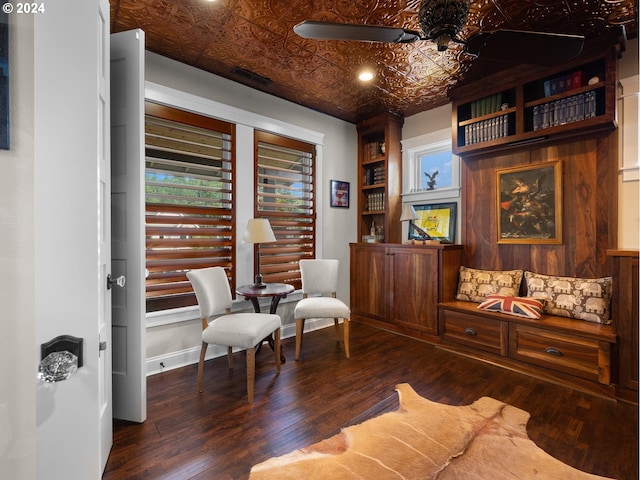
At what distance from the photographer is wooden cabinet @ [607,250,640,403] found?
2.25m

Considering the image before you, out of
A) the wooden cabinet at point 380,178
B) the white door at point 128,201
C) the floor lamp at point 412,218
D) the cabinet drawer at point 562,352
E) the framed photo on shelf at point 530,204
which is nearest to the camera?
the white door at point 128,201

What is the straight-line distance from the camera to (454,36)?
1.62m

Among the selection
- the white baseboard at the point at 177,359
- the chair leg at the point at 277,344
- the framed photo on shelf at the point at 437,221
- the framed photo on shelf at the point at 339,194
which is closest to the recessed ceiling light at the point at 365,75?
the framed photo on shelf at the point at 339,194

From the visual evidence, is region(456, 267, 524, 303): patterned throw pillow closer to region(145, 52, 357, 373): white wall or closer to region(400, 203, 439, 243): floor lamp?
region(400, 203, 439, 243): floor lamp

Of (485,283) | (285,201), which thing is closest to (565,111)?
(485,283)

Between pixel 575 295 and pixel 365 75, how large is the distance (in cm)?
288

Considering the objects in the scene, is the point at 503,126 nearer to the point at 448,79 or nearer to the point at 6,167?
the point at 448,79

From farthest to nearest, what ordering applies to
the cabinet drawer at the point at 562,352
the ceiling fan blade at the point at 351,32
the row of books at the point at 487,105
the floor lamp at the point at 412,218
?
1. the floor lamp at the point at 412,218
2. the row of books at the point at 487,105
3. the cabinet drawer at the point at 562,352
4. the ceiling fan blade at the point at 351,32

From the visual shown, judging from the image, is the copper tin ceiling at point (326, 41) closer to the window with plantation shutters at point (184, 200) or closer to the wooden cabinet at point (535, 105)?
the wooden cabinet at point (535, 105)

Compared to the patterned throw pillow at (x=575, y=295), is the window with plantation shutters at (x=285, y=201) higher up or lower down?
higher up

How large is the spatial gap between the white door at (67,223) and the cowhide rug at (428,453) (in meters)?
1.01

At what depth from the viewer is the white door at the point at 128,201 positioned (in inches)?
71.9

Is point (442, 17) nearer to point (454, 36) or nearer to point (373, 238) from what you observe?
point (454, 36)

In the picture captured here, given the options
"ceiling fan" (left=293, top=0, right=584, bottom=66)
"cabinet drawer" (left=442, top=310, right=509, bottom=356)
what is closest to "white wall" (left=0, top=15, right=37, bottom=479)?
"ceiling fan" (left=293, top=0, right=584, bottom=66)
